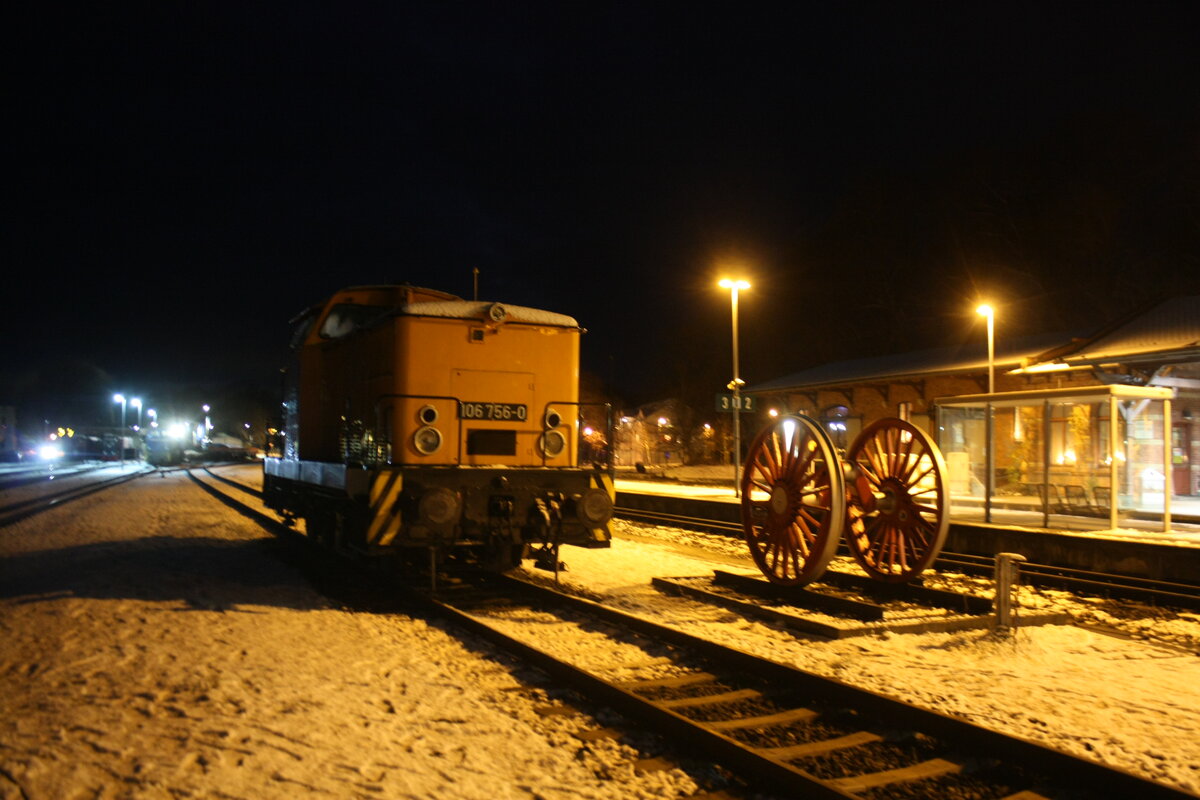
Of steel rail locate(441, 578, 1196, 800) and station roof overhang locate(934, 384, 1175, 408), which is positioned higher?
station roof overhang locate(934, 384, 1175, 408)

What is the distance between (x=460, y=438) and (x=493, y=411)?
20.5 inches

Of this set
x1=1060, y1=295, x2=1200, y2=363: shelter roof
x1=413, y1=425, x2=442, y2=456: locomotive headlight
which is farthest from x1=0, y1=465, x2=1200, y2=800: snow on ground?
x1=1060, y1=295, x2=1200, y2=363: shelter roof

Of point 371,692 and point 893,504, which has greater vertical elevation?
point 893,504

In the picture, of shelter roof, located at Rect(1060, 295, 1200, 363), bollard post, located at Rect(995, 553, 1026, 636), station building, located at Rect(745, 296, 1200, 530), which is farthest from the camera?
shelter roof, located at Rect(1060, 295, 1200, 363)

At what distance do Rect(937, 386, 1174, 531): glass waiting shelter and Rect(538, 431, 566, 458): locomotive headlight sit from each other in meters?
8.91

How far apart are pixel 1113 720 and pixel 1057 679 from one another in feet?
3.43

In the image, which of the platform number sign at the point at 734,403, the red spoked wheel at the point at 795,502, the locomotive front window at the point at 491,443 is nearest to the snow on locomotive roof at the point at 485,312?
the locomotive front window at the point at 491,443

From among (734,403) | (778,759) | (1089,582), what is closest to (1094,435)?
(1089,582)

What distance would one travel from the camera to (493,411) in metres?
10.1

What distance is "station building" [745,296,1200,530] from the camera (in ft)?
Result: 49.3

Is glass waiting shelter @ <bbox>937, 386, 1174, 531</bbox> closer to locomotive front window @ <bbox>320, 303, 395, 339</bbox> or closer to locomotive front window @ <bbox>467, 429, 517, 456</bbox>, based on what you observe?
locomotive front window @ <bbox>467, 429, 517, 456</bbox>

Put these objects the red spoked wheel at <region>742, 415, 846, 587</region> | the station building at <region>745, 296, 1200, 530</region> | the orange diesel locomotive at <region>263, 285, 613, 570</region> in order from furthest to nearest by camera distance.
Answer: the station building at <region>745, 296, 1200, 530</region> < the red spoked wheel at <region>742, 415, 846, 587</region> < the orange diesel locomotive at <region>263, 285, 613, 570</region>

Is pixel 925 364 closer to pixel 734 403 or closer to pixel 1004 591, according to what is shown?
pixel 734 403

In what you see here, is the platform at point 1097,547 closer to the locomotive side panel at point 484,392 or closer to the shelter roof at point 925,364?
the locomotive side panel at point 484,392
